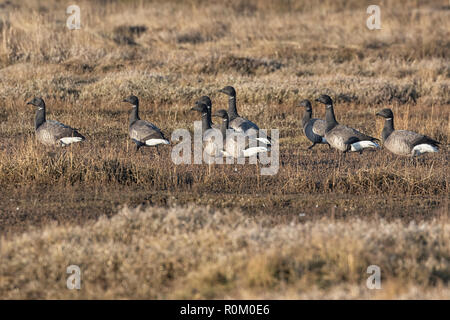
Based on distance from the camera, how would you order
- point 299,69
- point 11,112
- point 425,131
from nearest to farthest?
point 425,131, point 11,112, point 299,69

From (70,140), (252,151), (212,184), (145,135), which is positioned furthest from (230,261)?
(70,140)

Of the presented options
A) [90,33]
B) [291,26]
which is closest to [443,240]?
[90,33]

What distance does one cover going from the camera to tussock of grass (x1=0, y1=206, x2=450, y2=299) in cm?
702

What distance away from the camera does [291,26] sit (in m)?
35.2

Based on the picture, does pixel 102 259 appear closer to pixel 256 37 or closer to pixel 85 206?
pixel 85 206

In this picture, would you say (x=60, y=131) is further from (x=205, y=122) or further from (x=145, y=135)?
(x=205, y=122)

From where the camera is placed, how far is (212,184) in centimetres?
1174

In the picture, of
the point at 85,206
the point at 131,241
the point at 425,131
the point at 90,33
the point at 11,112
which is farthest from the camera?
the point at 90,33

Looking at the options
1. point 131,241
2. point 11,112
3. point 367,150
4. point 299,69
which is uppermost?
point 299,69

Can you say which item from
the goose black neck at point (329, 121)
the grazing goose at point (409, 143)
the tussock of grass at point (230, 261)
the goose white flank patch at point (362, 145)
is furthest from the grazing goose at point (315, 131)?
the tussock of grass at point (230, 261)

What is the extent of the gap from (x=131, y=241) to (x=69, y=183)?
3668mm

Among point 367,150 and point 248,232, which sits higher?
point 367,150

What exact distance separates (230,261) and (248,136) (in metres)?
6.34

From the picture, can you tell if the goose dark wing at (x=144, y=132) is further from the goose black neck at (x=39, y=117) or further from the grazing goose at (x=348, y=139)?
the grazing goose at (x=348, y=139)
